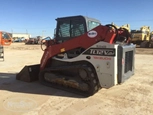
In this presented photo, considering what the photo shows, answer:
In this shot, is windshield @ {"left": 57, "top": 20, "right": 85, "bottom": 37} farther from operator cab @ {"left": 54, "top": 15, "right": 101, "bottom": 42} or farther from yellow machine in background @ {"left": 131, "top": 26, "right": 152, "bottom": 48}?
yellow machine in background @ {"left": 131, "top": 26, "right": 152, "bottom": 48}

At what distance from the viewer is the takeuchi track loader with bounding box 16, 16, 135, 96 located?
4883 mm

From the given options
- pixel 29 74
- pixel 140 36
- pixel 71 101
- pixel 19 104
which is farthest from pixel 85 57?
pixel 140 36

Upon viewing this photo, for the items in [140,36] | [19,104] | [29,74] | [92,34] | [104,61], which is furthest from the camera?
[140,36]

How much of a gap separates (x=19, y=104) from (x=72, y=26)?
2928 millimetres

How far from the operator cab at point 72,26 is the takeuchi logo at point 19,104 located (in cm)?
241

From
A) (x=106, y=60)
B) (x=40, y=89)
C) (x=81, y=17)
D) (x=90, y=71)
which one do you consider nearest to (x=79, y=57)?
(x=90, y=71)

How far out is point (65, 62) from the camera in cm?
608

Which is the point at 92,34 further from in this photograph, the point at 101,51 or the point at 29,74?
the point at 29,74

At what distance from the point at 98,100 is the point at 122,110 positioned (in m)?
0.82

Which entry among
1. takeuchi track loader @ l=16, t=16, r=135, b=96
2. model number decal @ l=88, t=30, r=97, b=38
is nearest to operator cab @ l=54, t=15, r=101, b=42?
takeuchi track loader @ l=16, t=16, r=135, b=96

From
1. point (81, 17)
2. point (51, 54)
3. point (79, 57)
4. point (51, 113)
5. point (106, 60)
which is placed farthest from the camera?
point (51, 54)

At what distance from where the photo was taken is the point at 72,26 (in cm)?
609

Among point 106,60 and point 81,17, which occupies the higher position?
point 81,17

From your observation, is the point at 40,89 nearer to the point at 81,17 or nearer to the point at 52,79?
the point at 52,79
